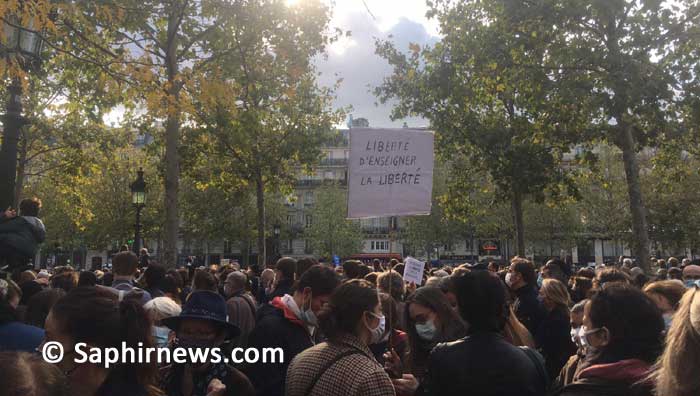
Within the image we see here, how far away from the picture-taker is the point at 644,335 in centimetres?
275

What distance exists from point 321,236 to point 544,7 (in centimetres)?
5051

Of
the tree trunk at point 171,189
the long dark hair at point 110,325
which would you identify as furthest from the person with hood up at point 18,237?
the tree trunk at point 171,189

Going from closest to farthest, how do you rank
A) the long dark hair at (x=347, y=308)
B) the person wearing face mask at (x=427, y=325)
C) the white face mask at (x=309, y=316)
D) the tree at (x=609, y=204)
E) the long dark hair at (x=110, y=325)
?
1. the long dark hair at (x=110, y=325)
2. the long dark hair at (x=347, y=308)
3. the white face mask at (x=309, y=316)
4. the person wearing face mask at (x=427, y=325)
5. the tree at (x=609, y=204)

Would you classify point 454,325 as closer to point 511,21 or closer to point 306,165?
point 511,21

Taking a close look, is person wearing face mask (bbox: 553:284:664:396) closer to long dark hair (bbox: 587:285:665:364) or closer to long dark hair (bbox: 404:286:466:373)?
long dark hair (bbox: 587:285:665:364)

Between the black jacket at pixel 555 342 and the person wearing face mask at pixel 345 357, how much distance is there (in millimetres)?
3035

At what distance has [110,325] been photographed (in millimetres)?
2652

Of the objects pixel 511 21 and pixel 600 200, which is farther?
pixel 600 200

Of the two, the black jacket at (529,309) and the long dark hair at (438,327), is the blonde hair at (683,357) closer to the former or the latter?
the long dark hair at (438,327)

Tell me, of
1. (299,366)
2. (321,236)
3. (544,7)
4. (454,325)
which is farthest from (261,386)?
(321,236)

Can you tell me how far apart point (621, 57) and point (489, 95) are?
4885 millimetres

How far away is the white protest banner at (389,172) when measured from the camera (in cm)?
543

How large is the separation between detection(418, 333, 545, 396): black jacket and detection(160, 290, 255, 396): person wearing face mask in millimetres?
1094

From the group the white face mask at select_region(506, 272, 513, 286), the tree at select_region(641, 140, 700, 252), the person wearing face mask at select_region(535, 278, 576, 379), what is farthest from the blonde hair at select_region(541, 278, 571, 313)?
the tree at select_region(641, 140, 700, 252)
